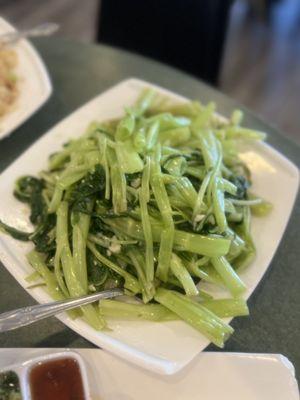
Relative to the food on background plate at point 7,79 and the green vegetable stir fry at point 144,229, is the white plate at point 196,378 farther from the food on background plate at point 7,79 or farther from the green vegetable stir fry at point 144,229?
the food on background plate at point 7,79

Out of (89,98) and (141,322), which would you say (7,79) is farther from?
(141,322)

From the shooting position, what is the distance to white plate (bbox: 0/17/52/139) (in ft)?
5.42

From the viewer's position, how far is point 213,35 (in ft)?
8.37

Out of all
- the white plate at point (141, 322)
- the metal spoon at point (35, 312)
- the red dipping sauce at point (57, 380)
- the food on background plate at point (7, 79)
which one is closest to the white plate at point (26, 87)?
the food on background plate at point (7, 79)

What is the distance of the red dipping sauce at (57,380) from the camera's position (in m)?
1.04

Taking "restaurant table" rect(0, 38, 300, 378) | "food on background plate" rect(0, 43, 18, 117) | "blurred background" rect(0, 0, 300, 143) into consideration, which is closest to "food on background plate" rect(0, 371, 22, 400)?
"restaurant table" rect(0, 38, 300, 378)

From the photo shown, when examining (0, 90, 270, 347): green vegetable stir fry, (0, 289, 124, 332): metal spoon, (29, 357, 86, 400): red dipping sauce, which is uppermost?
(0, 90, 270, 347): green vegetable stir fry

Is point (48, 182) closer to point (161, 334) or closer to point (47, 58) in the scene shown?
point (161, 334)

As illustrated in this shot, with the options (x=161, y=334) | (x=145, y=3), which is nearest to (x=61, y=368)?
(x=161, y=334)

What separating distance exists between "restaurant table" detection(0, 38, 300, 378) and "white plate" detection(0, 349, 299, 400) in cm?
8

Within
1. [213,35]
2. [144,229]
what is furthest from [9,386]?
[213,35]

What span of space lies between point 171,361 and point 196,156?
642 millimetres

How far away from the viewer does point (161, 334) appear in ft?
3.73

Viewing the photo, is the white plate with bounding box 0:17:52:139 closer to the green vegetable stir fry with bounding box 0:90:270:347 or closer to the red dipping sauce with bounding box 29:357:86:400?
the green vegetable stir fry with bounding box 0:90:270:347
